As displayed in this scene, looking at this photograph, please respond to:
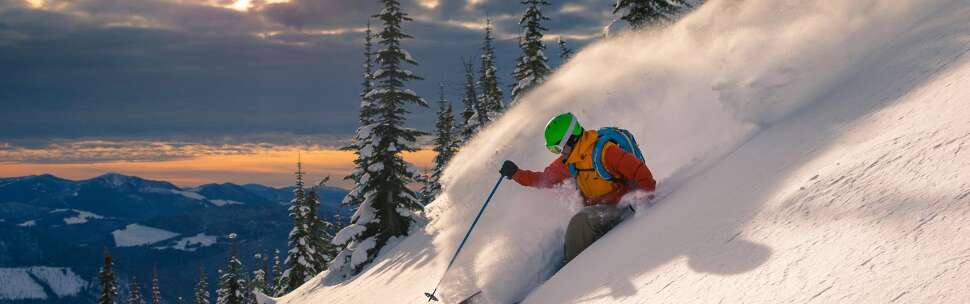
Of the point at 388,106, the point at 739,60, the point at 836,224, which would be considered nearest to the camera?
the point at 836,224

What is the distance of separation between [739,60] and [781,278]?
5.57 m

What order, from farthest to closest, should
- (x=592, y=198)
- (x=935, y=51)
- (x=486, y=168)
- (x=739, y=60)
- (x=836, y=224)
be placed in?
(x=486, y=168)
(x=739, y=60)
(x=592, y=198)
(x=935, y=51)
(x=836, y=224)

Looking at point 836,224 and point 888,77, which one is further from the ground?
point 888,77

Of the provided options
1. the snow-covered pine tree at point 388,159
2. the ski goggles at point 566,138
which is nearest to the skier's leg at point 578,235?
the ski goggles at point 566,138

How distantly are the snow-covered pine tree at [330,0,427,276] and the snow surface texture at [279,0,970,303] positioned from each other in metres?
11.8

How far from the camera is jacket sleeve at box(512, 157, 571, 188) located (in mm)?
7043

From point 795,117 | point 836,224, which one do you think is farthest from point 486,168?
point 836,224

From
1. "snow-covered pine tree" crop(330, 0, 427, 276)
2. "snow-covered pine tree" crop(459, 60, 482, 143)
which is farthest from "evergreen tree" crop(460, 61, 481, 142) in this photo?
"snow-covered pine tree" crop(330, 0, 427, 276)

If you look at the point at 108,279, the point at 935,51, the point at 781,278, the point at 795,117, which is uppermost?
the point at 935,51

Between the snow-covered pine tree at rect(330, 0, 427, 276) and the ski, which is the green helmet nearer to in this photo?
the ski

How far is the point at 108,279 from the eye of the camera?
1457 inches

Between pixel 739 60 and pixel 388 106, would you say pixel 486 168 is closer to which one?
pixel 739 60

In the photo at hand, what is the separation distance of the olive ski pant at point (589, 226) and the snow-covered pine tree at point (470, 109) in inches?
1236

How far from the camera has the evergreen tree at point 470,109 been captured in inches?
1575
